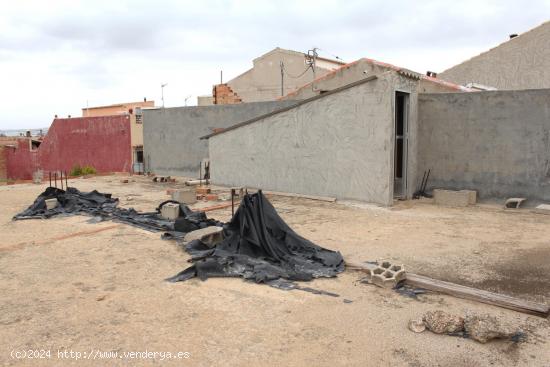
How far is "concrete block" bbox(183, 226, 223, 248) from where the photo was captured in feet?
23.7

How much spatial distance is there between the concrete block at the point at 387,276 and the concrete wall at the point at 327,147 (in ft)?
18.4

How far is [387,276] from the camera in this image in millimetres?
5543

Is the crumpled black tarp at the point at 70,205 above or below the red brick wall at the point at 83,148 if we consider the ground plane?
below

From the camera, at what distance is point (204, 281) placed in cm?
573

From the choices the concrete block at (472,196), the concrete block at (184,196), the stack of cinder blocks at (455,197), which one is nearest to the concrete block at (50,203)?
the concrete block at (184,196)

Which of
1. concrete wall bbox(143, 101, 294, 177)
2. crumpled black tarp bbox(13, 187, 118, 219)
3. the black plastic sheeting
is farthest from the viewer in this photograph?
concrete wall bbox(143, 101, 294, 177)

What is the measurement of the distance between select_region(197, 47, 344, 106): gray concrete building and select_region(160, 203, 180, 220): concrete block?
17.6 metres

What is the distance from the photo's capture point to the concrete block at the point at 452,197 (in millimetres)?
11312

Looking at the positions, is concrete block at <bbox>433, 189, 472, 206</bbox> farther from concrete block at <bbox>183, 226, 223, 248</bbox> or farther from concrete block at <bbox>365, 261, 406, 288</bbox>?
concrete block at <bbox>183, 226, 223, 248</bbox>

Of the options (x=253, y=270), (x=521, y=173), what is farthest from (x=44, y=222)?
(x=521, y=173)

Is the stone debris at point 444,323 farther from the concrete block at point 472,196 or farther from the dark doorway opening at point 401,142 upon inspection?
the dark doorway opening at point 401,142

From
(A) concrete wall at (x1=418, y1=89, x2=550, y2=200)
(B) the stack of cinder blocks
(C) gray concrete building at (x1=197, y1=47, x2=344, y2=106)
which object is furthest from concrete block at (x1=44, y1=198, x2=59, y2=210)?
(C) gray concrete building at (x1=197, y1=47, x2=344, y2=106)

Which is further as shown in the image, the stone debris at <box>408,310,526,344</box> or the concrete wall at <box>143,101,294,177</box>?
the concrete wall at <box>143,101,294,177</box>

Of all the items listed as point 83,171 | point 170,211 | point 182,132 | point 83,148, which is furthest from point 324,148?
point 83,148
